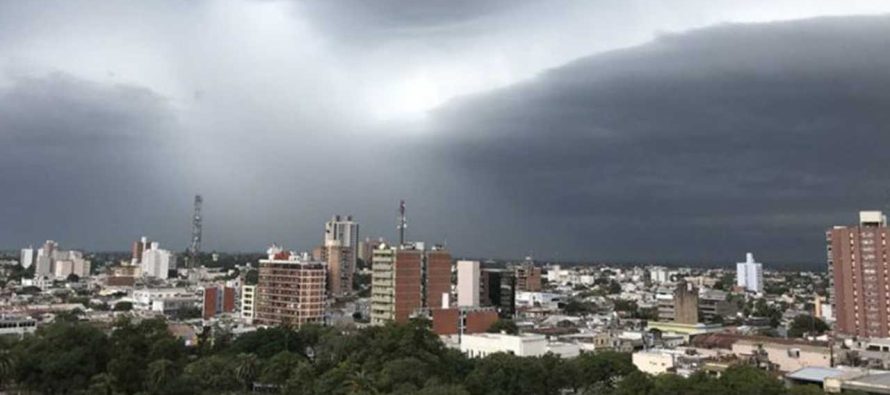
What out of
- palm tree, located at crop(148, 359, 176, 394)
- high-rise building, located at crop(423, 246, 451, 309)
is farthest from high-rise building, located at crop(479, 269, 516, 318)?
palm tree, located at crop(148, 359, 176, 394)

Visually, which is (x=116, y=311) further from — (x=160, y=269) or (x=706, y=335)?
(x=706, y=335)

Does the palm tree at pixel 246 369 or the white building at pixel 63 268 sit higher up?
the white building at pixel 63 268

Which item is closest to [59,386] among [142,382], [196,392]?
[142,382]

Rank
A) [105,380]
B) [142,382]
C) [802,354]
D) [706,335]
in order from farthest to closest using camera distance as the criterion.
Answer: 1. [706,335]
2. [802,354]
3. [142,382]
4. [105,380]

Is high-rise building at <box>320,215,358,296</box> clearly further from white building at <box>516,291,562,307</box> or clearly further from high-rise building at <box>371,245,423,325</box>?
high-rise building at <box>371,245,423,325</box>

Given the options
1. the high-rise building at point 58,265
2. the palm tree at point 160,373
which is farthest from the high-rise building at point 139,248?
the palm tree at point 160,373

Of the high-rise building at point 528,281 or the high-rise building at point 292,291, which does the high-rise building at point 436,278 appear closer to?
the high-rise building at point 292,291
